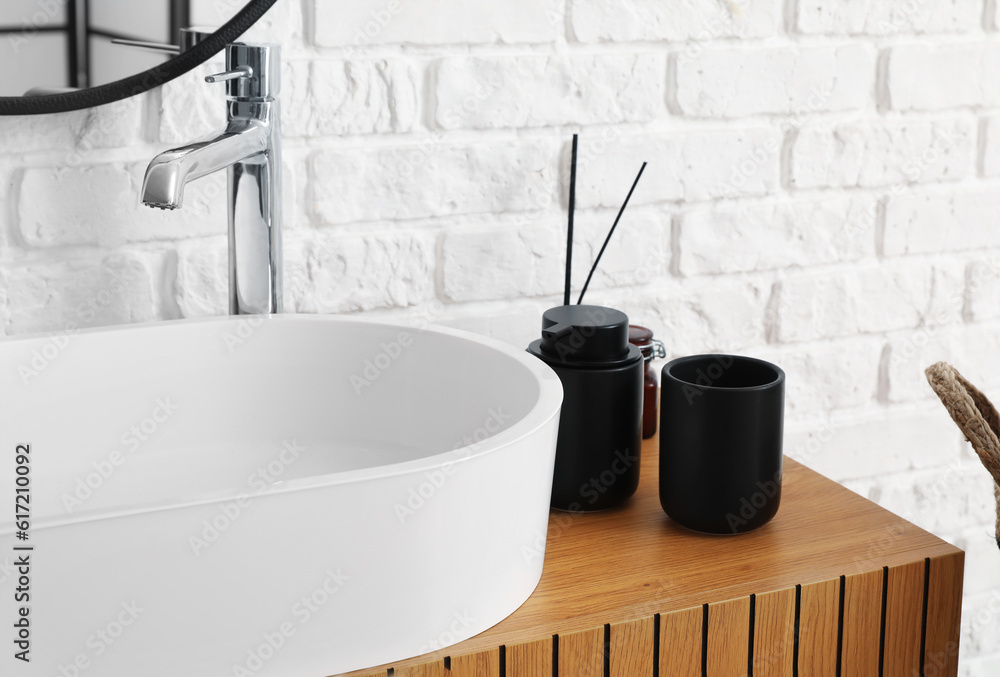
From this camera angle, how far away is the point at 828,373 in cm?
120

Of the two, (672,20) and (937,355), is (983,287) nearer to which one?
(937,355)

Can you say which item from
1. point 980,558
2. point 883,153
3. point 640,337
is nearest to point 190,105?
point 640,337

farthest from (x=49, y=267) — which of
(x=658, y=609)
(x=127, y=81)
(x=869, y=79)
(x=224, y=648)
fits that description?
(x=869, y=79)

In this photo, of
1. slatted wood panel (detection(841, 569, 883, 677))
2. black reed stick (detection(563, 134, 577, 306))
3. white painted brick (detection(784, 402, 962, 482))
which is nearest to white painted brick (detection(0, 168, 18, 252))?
black reed stick (detection(563, 134, 577, 306))

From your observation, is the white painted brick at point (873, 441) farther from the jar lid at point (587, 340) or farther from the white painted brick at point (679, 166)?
the jar lid at point (587, 340)

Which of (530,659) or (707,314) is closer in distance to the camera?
(530,659)

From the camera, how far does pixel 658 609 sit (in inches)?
25.0

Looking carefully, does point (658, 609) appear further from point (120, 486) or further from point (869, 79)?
point (869, 79)

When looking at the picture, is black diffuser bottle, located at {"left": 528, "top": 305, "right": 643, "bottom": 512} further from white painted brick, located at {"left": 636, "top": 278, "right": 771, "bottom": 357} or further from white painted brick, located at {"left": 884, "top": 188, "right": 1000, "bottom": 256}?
white painted brick, located at {"left": 884, "top": 188, "right": 1000, "bottom": 256}

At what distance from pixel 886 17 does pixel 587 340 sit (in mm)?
631

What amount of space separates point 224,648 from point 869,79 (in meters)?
0.94

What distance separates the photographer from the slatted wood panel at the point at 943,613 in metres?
0.70

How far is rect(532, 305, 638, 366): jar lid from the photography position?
30.0 inches

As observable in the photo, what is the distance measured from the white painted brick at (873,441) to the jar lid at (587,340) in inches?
19.4
